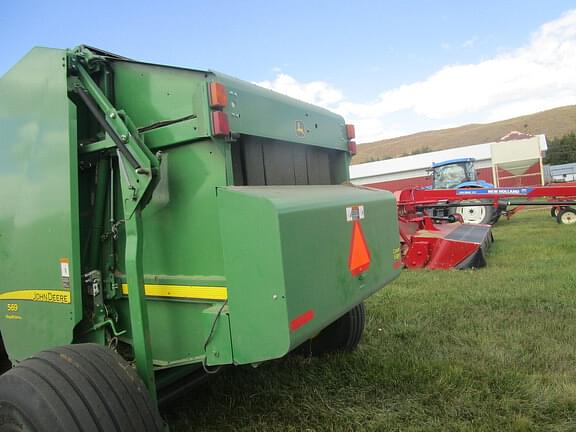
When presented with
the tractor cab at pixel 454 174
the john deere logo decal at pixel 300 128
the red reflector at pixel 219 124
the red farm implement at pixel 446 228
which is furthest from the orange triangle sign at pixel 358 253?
the tractor cab at pixel 454 174

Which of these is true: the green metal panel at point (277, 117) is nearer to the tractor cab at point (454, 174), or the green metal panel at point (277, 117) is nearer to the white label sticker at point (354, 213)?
the white label sticker at point (354, 213)

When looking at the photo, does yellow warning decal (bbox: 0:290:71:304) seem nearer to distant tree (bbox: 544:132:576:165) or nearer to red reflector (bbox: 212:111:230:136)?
red reflector (bbox: 212:111:230:136)

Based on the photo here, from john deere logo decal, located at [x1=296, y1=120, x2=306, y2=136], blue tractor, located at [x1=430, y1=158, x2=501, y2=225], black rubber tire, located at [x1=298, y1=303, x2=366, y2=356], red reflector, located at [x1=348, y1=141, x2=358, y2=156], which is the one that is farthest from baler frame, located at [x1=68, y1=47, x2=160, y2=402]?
blue tractor, located at [x1=430, y1=158, x2=501, y2=225]

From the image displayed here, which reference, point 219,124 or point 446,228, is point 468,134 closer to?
point 446,228

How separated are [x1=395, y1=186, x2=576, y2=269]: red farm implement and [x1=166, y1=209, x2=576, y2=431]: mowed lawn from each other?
1.76 metres

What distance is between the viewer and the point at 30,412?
1781 millimetres

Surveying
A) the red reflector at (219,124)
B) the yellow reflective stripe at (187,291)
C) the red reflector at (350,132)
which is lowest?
the yellow reflective stripe at (187,291)

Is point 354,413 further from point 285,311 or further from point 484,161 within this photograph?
point 484,161

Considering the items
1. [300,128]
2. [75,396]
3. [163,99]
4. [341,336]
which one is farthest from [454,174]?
[75,396]

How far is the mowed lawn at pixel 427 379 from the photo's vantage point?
2676mm

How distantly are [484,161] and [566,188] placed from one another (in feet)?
79.6

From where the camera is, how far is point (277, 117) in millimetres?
2461

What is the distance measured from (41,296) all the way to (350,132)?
7.17ft

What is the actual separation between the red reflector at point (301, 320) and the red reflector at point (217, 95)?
3.16 feet
